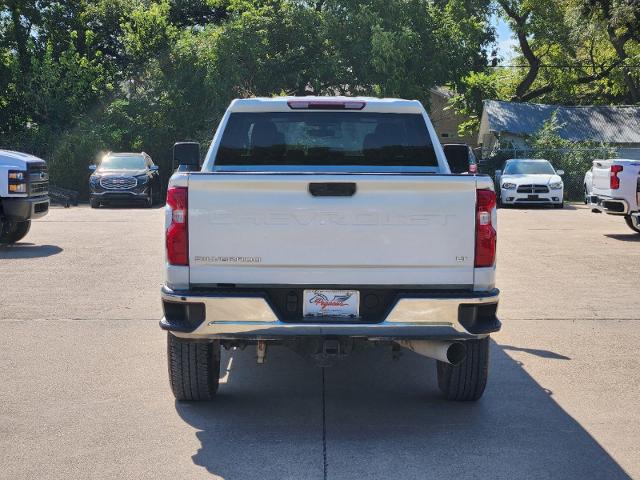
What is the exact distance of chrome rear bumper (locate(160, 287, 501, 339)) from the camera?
5.79 metres

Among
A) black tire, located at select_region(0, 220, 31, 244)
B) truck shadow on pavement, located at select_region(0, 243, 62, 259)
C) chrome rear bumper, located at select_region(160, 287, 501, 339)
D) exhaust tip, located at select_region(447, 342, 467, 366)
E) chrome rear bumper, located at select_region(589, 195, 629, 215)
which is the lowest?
truck shadow on pavement, located at select_region(0, 243, 62, 259)

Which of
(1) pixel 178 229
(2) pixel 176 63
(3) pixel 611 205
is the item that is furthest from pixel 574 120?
(1) pixel 178 229

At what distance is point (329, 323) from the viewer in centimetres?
584

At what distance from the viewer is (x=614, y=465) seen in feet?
17.2

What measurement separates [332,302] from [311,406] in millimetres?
985

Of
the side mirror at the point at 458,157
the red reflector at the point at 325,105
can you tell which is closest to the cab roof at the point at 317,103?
the red reflector at the point at 325,105

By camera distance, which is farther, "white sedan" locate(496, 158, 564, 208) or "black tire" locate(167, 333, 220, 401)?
"white sedan" locate(496, 158, 564, 208)

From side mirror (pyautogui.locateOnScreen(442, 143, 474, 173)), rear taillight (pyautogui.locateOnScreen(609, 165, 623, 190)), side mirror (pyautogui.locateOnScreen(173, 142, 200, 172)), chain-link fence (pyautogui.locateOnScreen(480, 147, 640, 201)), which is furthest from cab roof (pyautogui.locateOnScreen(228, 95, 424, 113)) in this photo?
chain-link fence (pyautogui.locateOnScreen(480, 147, 640, 201))

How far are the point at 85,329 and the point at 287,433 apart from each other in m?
3.90

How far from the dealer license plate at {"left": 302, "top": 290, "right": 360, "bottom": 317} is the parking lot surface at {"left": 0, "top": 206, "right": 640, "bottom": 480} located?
72 cm

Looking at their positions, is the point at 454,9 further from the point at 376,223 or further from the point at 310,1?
the point at 376,223

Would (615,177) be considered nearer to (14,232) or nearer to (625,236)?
(625,236)

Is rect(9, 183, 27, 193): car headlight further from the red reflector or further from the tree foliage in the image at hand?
the tree foliage

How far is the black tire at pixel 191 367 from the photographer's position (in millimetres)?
6281
